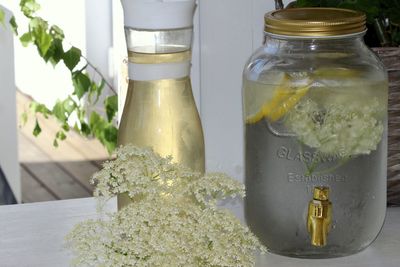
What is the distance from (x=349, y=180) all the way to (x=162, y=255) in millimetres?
221

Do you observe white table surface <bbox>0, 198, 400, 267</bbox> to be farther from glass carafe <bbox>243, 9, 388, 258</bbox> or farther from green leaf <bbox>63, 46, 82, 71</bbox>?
green leaf <bbox>63, 46, 82, 71</bbox>

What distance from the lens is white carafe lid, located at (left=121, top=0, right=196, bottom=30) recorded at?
3.08 ft

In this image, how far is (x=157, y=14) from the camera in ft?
3.08

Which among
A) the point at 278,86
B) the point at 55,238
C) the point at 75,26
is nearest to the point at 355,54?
the point at 278,86

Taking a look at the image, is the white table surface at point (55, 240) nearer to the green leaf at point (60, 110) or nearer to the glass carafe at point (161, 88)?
the glass carafe at point (161, 88)

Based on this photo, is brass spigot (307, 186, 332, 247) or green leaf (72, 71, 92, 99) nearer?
brass spigot (307, 186, 332, 247)

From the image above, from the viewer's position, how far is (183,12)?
0.95m

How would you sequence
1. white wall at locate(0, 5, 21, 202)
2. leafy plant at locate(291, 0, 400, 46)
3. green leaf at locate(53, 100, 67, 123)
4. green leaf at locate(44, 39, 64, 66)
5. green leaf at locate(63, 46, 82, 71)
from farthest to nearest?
white wall at locate(0, 5, 21, 202) < green leaf at locate(53, 100, 67, 123) < green leaf at locate(44, 39, 64, 66) < green leaf at locate(63, 46, 82, 71) < leafy plant at locate(291, 0, 400, 46)

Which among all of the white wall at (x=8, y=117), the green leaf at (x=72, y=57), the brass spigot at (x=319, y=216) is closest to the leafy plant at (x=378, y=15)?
the brass spigot at (x=319, y=216)

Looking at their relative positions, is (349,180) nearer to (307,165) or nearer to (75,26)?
(307,165)

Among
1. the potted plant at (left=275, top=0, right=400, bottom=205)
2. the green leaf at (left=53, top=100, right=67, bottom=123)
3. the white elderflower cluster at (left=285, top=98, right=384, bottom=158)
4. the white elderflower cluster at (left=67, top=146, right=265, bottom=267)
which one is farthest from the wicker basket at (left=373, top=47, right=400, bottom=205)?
the green leaf at (left=53, top=100, right=67, bottom=123)

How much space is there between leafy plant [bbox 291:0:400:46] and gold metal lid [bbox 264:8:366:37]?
0.07m

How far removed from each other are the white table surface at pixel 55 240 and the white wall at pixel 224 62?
0.11 m

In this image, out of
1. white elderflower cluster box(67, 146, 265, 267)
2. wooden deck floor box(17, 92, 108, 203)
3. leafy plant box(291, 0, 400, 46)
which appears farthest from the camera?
wooden deck floor box(17, 92, 108, 203)
